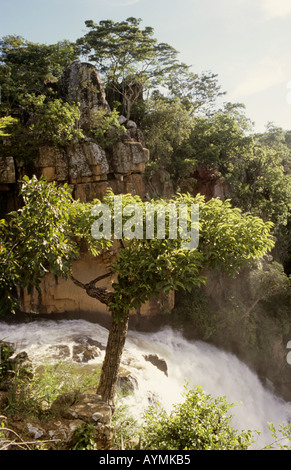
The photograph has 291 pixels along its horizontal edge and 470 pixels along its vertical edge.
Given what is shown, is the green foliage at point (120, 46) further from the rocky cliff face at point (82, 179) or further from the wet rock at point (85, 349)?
the wet rock at point (85, 349)

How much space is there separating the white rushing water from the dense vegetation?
5.16ft

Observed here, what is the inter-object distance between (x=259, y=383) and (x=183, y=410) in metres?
11.5

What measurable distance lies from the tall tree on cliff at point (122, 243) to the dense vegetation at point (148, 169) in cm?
2

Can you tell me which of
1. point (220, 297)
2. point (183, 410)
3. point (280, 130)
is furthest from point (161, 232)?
point (280, 130)

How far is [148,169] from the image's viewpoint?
15.1 meters

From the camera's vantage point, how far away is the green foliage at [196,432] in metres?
3.72

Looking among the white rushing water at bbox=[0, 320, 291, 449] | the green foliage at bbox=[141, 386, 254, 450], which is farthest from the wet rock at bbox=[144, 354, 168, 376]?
the green foliage at bbox=[141, 386, 254, 450]

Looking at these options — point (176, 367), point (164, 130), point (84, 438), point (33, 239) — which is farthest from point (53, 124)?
point (84, 438)

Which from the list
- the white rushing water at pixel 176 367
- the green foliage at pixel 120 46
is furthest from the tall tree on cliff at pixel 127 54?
the white rushing water at pixel 176 367

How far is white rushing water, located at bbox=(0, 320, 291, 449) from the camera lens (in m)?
9.42

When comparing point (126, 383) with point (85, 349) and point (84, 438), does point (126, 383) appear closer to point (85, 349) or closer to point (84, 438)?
point (85, 349)

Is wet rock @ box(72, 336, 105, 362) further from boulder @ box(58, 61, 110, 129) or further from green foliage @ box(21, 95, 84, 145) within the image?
boulder @ box(58, 61, 110, 129)
